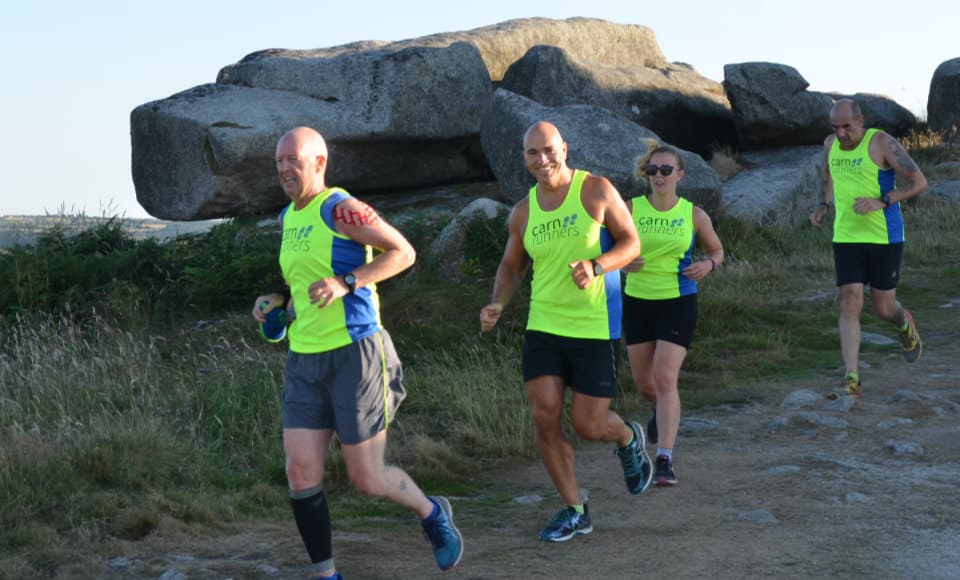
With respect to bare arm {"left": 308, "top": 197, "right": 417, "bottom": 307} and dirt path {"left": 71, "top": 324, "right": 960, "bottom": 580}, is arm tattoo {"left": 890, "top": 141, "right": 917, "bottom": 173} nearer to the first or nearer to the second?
dirt path {"left": 71, "top": 324, "right": 960, "bottom": 580}

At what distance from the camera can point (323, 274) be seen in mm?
5312

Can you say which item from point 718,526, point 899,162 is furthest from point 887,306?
point 718,526

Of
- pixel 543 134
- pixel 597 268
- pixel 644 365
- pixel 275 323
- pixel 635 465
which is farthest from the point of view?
pixel 644 365

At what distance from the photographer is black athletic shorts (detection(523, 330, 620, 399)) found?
19.9ft

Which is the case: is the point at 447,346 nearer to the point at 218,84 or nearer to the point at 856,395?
the point at 856,395

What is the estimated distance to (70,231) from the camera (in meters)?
17.3

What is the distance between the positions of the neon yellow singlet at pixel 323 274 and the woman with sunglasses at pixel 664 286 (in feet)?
8.02

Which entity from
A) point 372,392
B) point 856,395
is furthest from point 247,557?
point 856,395

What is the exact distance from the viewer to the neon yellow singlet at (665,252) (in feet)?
24.3

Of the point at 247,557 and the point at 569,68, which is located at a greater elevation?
the point at 569,68

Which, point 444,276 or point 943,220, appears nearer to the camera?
point 444,276

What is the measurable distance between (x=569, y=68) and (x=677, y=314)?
12386 mm

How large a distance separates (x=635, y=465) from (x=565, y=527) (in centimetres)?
68

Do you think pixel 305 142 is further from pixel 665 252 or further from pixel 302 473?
pixel 665 252
